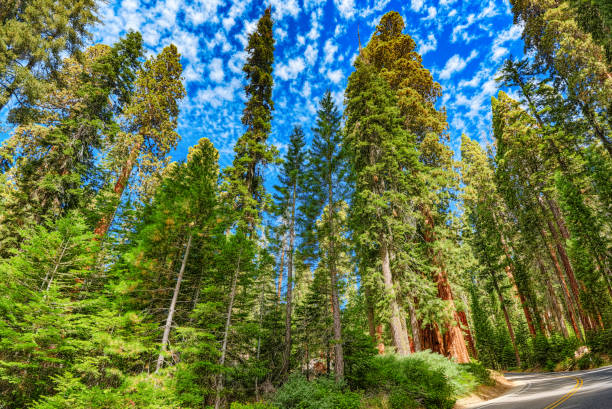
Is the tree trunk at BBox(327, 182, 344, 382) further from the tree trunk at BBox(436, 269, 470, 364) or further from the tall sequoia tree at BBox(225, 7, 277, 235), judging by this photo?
the tree trunk at BBox(436, 269, 470, 364)

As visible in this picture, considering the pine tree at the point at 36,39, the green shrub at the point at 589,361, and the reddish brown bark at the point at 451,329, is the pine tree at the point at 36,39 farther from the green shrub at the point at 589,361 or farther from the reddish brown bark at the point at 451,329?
the green shrub at the point at 589,361

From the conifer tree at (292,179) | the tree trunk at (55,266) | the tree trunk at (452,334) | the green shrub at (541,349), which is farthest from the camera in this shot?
the green shrub at (541,349)

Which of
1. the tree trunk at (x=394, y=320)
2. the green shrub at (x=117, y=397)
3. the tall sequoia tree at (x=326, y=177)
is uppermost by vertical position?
the tall sequoia tree at (x=326, y=177)

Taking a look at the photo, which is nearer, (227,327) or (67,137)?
(227,327)

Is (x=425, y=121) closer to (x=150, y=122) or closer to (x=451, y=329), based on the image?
(x=451, y=329)

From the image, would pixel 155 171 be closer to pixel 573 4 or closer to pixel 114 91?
pixel 114 91

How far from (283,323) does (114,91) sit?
18427mm

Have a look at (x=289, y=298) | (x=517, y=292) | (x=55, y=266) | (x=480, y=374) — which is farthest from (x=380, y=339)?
(x=517, y=292)

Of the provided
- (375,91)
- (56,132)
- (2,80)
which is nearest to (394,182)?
(375,91)

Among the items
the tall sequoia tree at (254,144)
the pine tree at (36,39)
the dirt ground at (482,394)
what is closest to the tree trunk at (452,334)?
the dirt ground at (482,394)

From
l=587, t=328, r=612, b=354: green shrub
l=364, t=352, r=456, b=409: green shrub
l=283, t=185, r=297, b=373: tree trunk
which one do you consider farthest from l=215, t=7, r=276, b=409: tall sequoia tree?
l=587, t=328, r=612, b=354: green shrub

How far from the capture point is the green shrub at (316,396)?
752cm

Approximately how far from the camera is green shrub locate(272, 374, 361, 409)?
7.52 metres

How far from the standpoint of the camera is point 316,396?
26.7ft
